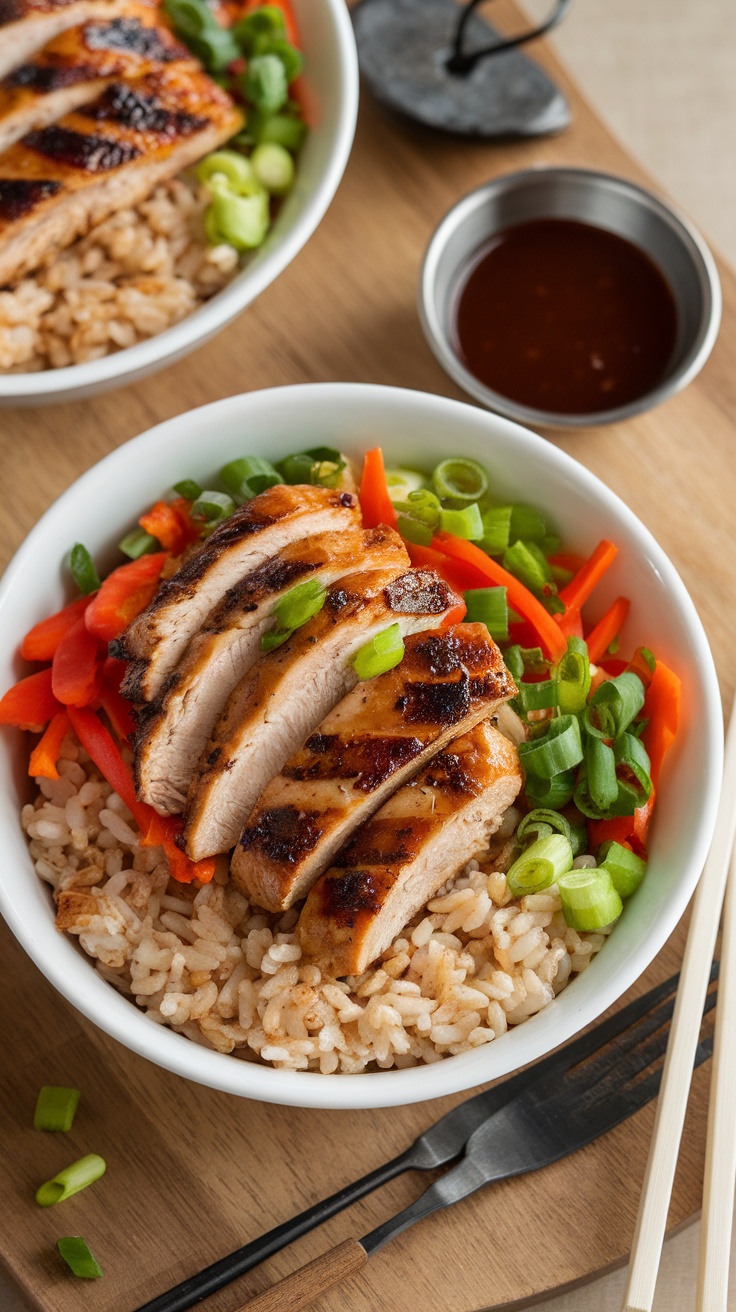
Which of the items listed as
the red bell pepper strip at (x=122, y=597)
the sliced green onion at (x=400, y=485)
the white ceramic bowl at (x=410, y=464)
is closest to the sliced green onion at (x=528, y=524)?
the white ceramic bowl at (x=410, y=464)

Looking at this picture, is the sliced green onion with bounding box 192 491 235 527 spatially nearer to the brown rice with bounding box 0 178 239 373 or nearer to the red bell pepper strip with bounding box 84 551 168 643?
the red bell pepper strip with bounding box 84 551 168 643

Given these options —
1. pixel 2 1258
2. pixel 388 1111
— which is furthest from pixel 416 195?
pixel 2 1258

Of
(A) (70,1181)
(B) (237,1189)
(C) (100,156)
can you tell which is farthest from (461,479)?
(A) (70,1181)

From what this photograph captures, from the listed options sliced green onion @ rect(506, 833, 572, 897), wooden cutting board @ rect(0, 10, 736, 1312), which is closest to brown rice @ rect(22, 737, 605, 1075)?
sliced green onion @ rect(506, 833, 572, 897)

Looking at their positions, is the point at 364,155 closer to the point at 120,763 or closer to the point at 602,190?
the point at 602,190

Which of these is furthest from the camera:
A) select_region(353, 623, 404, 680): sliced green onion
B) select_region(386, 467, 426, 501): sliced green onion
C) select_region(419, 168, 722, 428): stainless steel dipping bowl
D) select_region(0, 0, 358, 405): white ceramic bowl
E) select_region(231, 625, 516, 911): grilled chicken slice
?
select_region(419, 168, 722, 428): stainless steel dipping bowl

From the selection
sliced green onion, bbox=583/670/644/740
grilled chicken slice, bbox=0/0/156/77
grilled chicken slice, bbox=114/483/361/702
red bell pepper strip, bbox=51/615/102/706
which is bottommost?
sliced green onion, bbox=583/670/644/740

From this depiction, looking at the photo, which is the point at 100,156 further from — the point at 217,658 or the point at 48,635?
the point at 217,658
